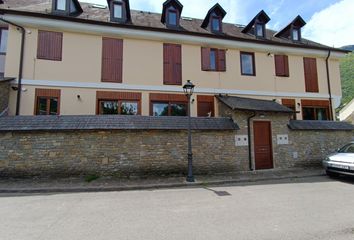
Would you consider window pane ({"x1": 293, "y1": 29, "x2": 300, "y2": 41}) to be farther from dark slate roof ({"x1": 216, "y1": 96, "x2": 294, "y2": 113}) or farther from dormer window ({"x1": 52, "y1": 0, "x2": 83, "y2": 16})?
dormer window ({"x1": 52, "y1": 0, "x2": 83, "y2": 16})

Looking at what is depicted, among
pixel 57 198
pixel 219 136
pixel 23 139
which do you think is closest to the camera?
pixel 57 198

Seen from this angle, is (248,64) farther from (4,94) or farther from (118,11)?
(4,94)

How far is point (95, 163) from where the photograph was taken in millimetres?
9242

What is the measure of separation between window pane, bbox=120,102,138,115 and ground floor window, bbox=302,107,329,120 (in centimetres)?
1117

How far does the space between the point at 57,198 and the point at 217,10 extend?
46.2 ft

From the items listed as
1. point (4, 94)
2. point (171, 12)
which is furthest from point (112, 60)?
point (4, 94)

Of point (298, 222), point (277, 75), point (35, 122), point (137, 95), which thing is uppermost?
point (277, 75)

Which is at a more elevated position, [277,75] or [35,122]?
[277,75]

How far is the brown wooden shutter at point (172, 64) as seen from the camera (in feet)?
Result: 43.2

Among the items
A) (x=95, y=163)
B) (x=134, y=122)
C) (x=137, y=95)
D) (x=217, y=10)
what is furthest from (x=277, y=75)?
(x=95, y=163)

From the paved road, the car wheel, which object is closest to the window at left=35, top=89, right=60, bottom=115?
the paved road

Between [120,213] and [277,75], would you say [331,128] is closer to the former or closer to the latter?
[277,75]

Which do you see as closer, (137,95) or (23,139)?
(23,139)

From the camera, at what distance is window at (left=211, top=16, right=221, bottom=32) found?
48.3 feet
